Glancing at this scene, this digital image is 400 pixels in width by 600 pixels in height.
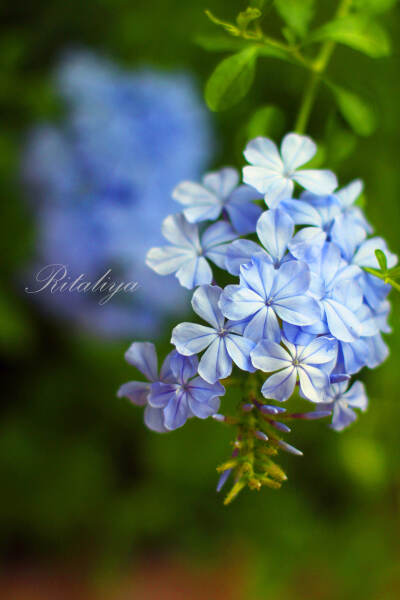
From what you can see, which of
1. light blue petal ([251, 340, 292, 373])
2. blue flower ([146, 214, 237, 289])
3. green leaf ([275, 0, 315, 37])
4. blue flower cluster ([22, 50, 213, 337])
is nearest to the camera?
light blue petal ([251, 340, 292, 373])

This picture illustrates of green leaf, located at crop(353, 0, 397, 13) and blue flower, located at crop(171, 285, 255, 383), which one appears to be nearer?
blue flower, located at crop(171, 285, 255, 383)

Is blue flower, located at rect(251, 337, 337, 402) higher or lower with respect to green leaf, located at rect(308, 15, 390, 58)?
lower

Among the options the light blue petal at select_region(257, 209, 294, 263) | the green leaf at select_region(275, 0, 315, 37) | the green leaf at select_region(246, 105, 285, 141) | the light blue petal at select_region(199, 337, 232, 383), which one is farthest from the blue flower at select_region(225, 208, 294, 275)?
the green leaf at select_region(275, 0, 315, 37)

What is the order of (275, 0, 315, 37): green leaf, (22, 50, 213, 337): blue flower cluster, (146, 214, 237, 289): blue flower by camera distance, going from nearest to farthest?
(146, 214, 237, 289): blue flower
(275, 0, 315, 37): green leaf
(22, 50, 213, 337): blue flower cluster

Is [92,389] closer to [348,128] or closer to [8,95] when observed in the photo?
[8,95]

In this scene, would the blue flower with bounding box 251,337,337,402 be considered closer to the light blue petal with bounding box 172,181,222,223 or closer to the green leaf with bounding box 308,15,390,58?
the light blue petal with bounding box 172,181,222,223

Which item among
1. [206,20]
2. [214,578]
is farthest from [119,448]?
[206,20]

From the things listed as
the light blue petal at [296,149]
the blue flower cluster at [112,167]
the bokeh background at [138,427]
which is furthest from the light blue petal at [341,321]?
the blue flower cluster at [112,167]

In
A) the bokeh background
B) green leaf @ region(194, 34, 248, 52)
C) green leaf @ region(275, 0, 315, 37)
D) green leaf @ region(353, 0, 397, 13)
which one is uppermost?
green leaf @ region(353, 0, 397, 13)

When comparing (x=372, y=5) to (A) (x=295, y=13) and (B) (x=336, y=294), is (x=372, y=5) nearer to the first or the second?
(A) (x=295, y=13)
